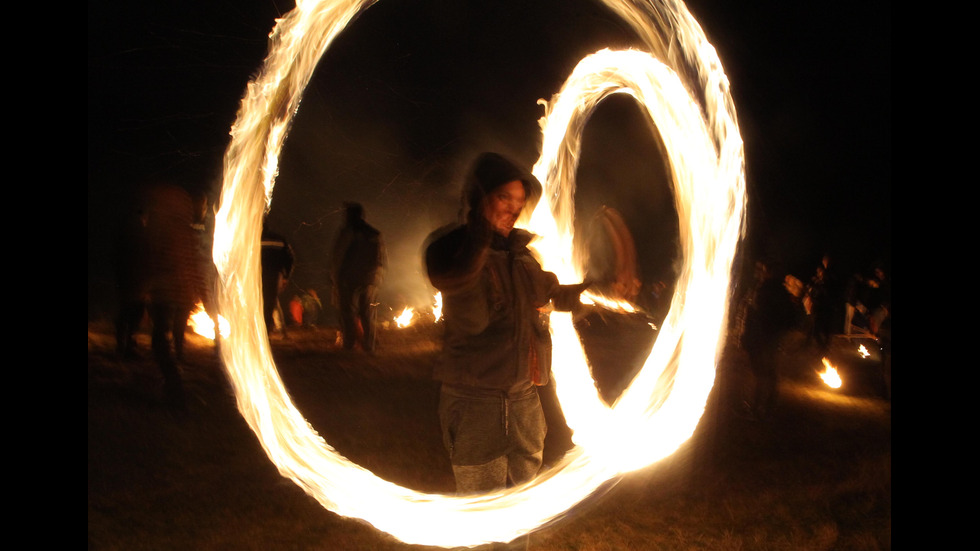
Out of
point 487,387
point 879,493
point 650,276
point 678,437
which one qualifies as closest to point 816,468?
point 879,493

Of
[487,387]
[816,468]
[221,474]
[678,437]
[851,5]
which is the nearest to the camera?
[487,387]

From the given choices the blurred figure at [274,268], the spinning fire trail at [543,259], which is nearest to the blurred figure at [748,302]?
the spinning fire trail at [543,259]

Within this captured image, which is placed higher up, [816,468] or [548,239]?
[548,239]

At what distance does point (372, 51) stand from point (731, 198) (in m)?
2.20

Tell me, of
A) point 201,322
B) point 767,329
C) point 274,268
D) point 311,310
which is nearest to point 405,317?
point 311,310

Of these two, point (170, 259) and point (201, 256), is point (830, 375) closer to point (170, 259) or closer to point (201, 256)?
point (201, 256)

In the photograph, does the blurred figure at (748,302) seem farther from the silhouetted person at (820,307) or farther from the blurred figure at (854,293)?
the blurred figure at (854,293)

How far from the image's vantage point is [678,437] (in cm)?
328

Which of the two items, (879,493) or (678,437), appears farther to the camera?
(879,493)

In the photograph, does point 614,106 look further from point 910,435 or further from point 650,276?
point 910,435

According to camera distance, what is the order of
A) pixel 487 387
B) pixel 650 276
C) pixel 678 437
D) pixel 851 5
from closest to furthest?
1. pixel 487 387
2. pixel 678 437
3. pixel 851 5
4. pixel 650 276

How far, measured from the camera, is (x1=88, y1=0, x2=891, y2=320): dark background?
3453mm

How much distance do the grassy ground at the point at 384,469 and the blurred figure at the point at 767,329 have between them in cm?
14

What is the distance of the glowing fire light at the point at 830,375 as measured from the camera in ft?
18.1
